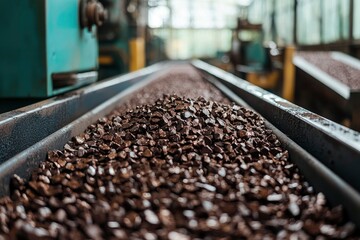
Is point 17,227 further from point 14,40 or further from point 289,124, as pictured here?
point 14,40

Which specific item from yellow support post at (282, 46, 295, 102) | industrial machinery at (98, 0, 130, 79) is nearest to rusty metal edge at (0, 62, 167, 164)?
industrial machinery at (98, 0, 130, 79)

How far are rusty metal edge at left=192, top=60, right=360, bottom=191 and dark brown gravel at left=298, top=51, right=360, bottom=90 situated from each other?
10.7 ft

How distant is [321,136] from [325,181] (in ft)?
0.72

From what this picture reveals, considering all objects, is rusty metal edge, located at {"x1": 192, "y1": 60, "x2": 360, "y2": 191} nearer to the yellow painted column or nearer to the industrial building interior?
the industrial building interior

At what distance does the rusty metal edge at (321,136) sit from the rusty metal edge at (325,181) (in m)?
0.02

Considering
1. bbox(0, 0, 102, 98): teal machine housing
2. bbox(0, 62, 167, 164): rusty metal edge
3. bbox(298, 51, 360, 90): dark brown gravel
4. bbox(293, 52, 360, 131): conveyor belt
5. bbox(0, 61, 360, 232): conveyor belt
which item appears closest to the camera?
bbox(0, 61, 360, 232): conveyor belt

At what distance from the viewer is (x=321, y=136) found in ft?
4.72

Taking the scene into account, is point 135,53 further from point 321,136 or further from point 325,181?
point 325,181

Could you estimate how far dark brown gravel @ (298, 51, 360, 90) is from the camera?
5.41 m

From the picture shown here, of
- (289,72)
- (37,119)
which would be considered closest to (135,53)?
(289,72)

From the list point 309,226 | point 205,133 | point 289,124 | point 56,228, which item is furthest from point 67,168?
point 289,124

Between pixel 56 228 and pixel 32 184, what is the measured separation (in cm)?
35

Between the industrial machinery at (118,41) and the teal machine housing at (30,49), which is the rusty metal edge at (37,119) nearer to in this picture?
the teal machine housing at (30,49)

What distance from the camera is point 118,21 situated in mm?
6664
